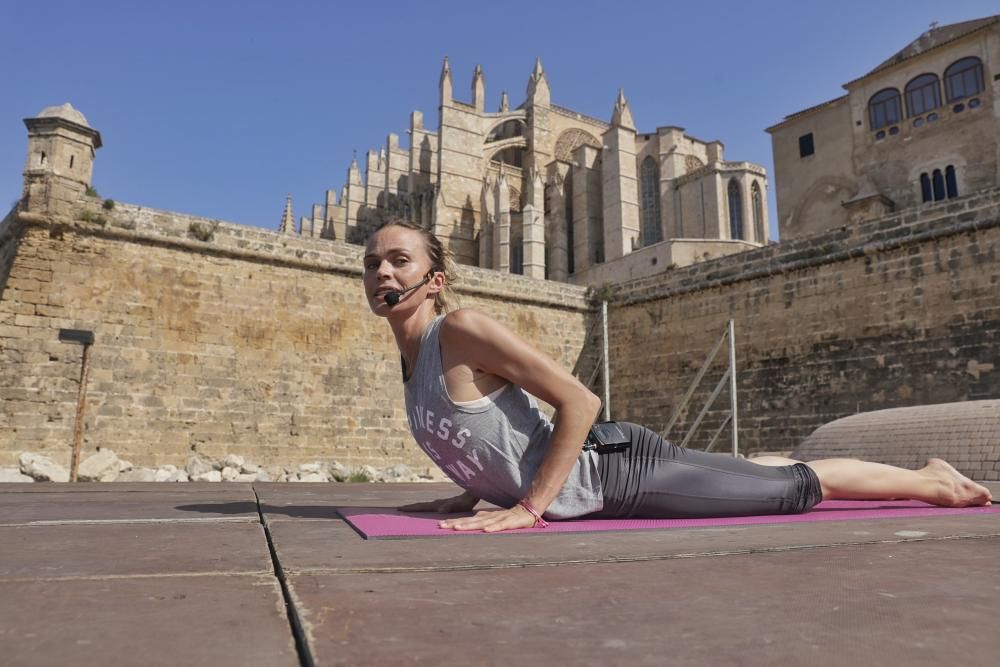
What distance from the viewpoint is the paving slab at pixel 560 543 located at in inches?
65.1

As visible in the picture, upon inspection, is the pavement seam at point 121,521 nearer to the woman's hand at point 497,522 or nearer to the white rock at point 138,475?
the woman's hand at point 497,522

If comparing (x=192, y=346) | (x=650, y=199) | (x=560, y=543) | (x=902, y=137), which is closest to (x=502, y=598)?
(x=560, y=543)

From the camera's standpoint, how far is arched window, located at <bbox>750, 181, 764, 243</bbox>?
100 feet

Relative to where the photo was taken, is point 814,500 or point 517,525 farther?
point 814,500

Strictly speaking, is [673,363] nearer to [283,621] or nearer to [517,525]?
[517,525]

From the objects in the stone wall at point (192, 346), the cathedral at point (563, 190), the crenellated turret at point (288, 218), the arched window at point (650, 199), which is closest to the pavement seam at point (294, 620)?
the stone wall at point (192, 346)

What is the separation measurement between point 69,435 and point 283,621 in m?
9.82

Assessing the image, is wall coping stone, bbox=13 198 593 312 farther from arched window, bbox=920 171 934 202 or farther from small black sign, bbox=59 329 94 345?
arched window, bbox=920 171 934 202

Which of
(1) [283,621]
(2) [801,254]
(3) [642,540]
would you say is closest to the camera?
(1) [283,621]

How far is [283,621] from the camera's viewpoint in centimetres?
108

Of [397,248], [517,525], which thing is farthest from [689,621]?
[397,248]

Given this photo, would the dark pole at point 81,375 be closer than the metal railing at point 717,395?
Yes

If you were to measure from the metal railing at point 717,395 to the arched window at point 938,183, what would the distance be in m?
12.9

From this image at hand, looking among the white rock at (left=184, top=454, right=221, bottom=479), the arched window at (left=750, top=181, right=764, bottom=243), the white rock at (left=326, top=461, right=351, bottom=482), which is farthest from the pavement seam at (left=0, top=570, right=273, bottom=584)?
the arched window at (left=750, top=181, right=764, bottom=243)
